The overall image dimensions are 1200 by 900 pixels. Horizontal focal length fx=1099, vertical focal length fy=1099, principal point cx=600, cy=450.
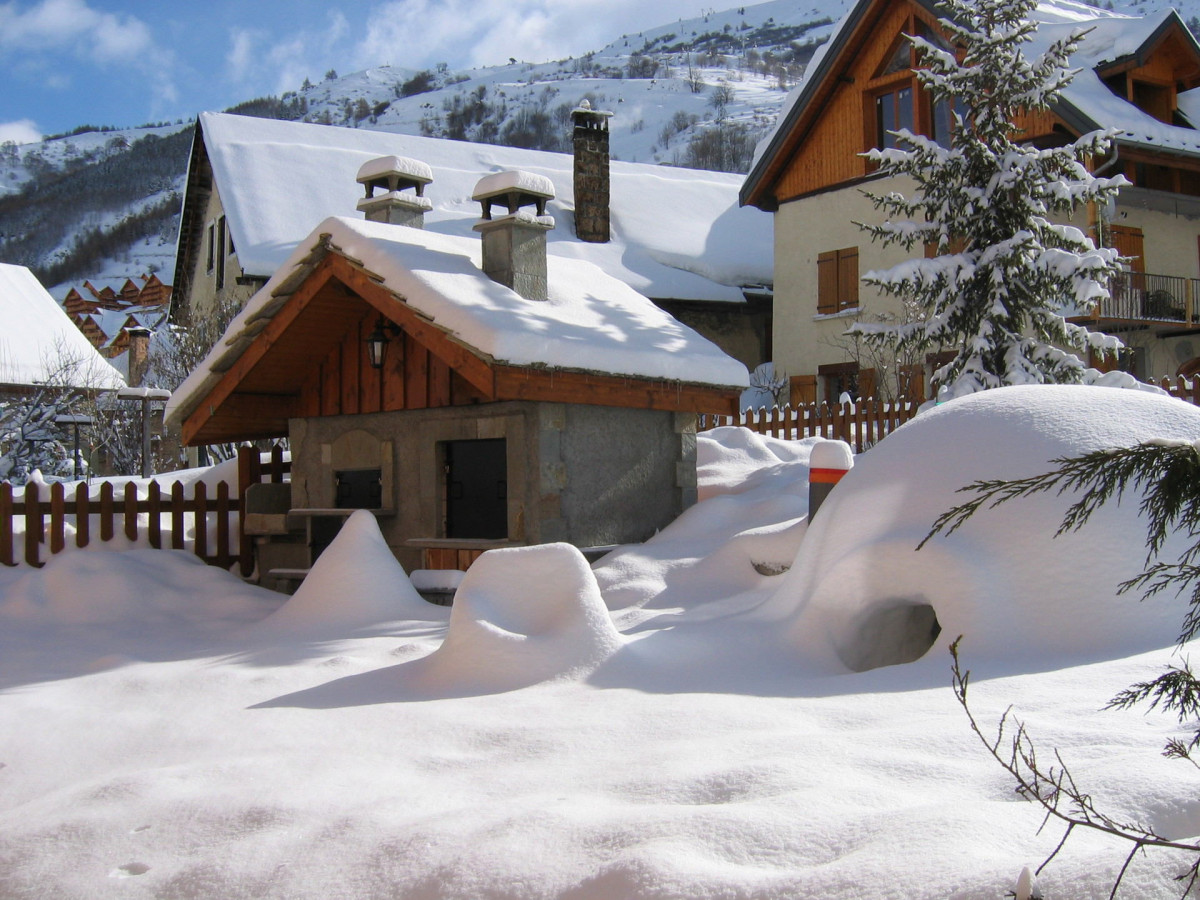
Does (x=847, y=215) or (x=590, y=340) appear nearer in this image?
(x=590, y=340)

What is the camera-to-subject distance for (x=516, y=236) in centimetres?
944

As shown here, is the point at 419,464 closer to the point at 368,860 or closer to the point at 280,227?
the point at 368,860

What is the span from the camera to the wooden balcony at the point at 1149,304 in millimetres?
19531

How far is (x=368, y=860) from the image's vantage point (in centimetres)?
329

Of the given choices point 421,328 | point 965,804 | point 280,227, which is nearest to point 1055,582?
point 965,804

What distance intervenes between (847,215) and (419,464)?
15528mm

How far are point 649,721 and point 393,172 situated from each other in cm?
746

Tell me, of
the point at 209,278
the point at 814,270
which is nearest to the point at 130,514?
the point at 814,270

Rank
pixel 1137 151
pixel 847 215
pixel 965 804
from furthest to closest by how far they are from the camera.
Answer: pixel 847 215, pixel 1137 151, pixel 965 804

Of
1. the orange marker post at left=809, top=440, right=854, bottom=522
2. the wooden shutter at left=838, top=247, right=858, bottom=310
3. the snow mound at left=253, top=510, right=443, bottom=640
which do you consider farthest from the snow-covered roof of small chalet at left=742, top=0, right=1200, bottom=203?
the snow mound at left=253, top=510, right=443, bottom=640

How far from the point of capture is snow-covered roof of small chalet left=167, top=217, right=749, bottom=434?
27.6 feet

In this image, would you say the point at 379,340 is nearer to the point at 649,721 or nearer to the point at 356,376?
the point at 356,376

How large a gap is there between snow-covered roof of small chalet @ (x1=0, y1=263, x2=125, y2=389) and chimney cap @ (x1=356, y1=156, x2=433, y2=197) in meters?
17.1

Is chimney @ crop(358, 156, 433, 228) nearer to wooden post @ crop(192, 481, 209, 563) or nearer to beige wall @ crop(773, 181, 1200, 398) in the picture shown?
wooden post @ crop(192, 481, 209, 563)
